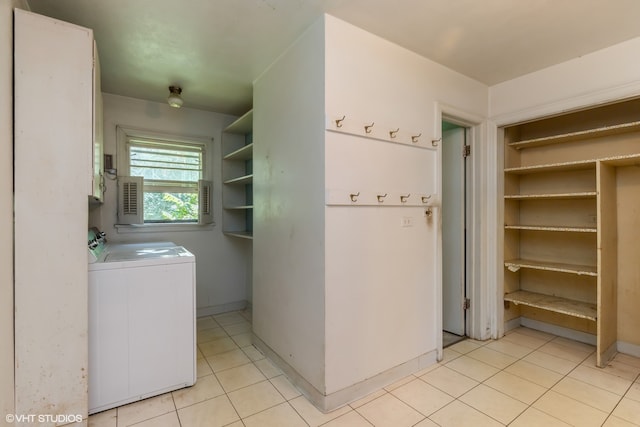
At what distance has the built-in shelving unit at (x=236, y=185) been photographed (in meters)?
3.78

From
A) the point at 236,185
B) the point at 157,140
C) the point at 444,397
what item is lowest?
the point at 444,397

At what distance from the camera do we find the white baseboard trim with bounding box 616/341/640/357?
2543 millimetres

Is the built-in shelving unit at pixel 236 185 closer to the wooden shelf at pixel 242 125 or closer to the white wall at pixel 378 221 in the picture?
the wooden shelf at pixel 242 125

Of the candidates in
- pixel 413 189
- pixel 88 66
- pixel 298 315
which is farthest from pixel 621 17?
pixel 88 66

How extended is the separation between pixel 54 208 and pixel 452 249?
314 centimetres

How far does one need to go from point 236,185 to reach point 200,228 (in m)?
0.70

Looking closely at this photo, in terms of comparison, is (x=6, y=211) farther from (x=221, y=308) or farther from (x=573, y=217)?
(x=573, y=217)

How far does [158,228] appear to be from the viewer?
11.1 feet

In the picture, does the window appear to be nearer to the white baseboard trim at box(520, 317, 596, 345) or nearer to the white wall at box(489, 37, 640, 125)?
the white wall at box(489, 37, 640, 125)

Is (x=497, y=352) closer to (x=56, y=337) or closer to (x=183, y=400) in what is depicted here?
(x=183, y=400)

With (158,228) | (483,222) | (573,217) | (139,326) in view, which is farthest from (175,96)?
(573,217)

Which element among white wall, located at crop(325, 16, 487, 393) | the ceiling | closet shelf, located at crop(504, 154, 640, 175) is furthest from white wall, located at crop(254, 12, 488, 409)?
closet shelf, located at crop(504, 154, 640, 175)

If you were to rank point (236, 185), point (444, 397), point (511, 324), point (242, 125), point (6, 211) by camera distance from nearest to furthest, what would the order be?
point (6, 211) < point (444, 397) < point (511, 324) < point (242, 125) < point (236, 185)

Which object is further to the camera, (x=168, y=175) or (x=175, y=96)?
(x=168, y=175)
